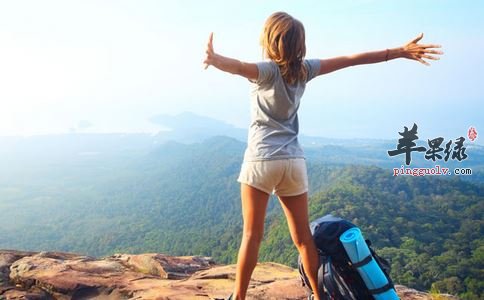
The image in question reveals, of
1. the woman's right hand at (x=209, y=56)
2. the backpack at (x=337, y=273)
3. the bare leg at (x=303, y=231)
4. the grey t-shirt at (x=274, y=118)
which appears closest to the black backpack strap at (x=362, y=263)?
the backpack at (x=337, y=273)

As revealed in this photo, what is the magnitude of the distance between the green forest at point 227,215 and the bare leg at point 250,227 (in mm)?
2311

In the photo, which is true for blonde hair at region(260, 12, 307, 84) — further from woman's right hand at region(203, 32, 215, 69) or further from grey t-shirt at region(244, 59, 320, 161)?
woman's right hand at region(203, 32, 215, 69)

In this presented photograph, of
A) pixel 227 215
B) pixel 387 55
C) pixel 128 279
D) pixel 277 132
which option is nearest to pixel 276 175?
pixel 277 132

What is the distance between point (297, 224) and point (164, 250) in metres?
53.4

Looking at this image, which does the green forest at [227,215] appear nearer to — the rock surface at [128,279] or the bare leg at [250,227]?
the rock surface at [128,279]

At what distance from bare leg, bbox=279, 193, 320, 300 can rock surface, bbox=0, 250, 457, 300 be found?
49.4 inches

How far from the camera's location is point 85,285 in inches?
205

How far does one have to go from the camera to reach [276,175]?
2.83 m

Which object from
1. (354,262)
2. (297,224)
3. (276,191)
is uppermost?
(276,191)

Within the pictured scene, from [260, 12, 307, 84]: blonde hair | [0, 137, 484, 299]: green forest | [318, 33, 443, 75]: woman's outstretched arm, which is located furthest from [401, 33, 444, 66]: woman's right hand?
[0, 137, 484, 299]: green forest

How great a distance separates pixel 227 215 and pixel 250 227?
7875cm

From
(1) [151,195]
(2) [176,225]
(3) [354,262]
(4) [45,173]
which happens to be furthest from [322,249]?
(4) [45,173]

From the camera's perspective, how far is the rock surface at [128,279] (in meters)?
4.59

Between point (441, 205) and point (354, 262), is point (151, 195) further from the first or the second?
point (354, 262)
